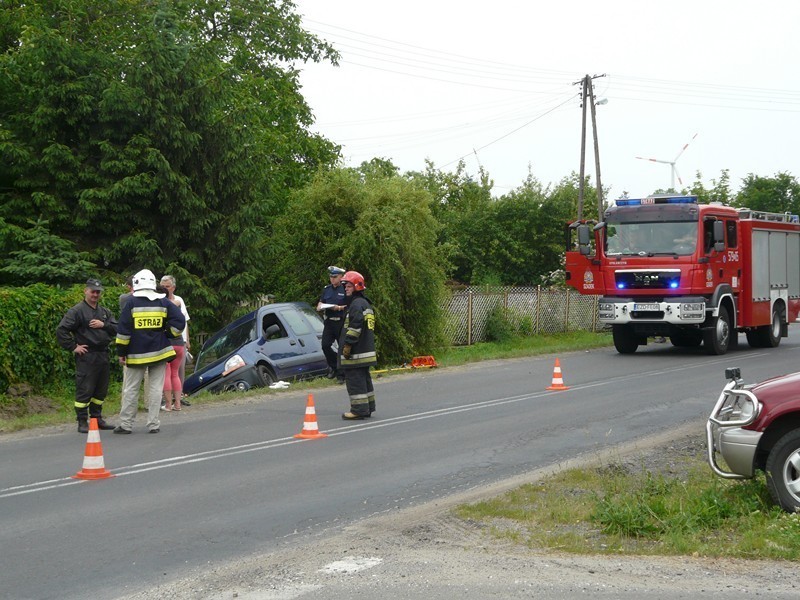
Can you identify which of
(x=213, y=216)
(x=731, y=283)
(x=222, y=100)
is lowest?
(x=731, y=283)

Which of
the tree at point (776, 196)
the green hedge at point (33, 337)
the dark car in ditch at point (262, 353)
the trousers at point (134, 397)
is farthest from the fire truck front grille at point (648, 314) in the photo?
the tree at point (776, 196)

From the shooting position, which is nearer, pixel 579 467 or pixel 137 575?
pixel 137 575

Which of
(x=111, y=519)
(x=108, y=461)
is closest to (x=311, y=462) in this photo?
(x=108, y=461)

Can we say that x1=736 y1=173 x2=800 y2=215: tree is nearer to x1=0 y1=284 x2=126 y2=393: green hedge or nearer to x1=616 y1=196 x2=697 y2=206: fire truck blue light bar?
x1=616 y1=196 x2=697 y2=206: fire truck blue light bar

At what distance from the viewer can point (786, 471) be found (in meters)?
7.13

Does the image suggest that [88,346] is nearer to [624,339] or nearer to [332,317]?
[332,317]

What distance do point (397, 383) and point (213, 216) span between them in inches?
210

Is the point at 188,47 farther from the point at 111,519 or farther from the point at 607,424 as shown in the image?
the point at 111,519

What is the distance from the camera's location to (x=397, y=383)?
57.3 feet

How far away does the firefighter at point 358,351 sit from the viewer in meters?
12.3

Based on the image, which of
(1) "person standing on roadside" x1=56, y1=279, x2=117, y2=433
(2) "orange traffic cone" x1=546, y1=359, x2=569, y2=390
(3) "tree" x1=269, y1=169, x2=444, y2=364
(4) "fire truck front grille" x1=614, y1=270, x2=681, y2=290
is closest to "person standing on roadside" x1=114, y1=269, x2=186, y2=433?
(1) "person standing on roadside" x1=56, y1=279, x2=117, y2=433

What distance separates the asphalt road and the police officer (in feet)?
2.90

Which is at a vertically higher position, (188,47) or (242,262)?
(188,47)

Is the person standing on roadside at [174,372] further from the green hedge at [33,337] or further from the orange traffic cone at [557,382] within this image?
the orange traffic cone at [557,382]
